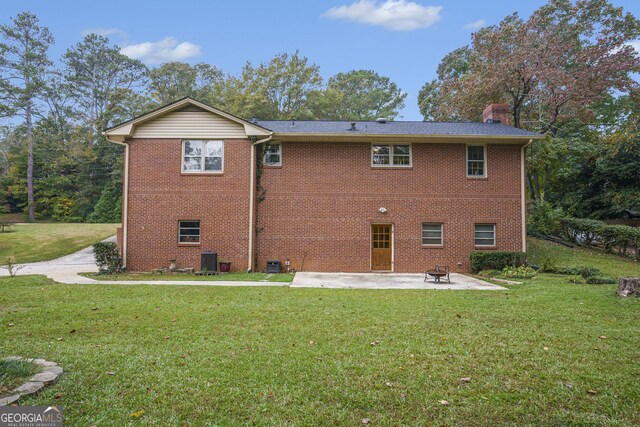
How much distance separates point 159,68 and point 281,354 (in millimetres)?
43194

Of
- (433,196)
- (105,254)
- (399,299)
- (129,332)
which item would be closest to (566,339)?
(399,299)

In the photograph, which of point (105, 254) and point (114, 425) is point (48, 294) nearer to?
point (105, 254)

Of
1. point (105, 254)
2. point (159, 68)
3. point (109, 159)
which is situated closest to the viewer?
point (105, 254)

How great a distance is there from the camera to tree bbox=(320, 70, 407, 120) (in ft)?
137

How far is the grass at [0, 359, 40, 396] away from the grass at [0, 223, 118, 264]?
16.6m

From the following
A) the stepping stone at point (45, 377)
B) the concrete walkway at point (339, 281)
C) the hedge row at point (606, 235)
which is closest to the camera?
the stepping stone at point (45, 377)

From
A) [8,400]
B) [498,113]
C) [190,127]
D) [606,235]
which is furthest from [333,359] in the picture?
[606,235]

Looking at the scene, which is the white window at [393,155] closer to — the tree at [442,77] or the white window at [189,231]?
the white window at [189,231]

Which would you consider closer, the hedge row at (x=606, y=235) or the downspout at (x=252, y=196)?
the downspout at (x=252, y=196)

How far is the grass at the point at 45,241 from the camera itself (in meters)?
17.9

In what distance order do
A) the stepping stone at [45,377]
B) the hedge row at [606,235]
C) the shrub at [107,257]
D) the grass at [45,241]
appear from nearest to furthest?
the stepping stone at [45,377] → the shrub at [107,257] → the hedge row at [606,235] → the grass at [45,241]

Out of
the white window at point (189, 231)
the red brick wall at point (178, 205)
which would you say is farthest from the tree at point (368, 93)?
the white window at point (189, 231)

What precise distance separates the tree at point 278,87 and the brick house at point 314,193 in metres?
16.8

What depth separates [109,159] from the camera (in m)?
36.3
